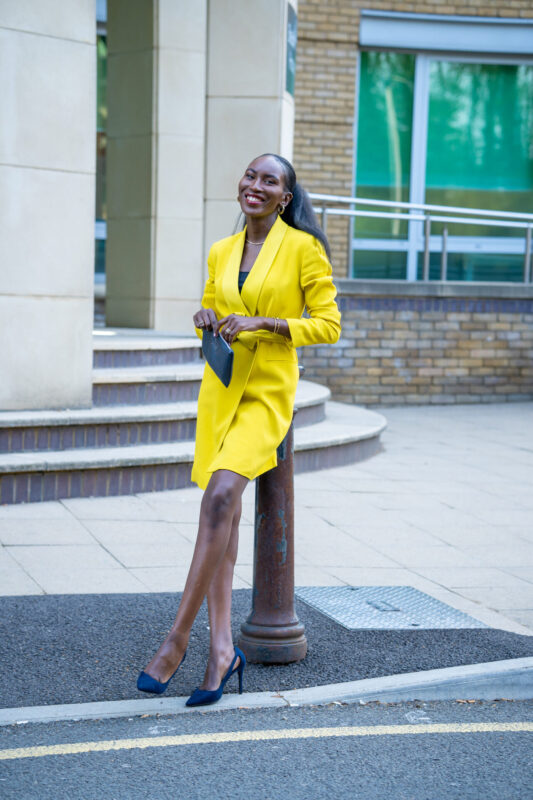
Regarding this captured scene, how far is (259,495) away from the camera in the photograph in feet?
14.3

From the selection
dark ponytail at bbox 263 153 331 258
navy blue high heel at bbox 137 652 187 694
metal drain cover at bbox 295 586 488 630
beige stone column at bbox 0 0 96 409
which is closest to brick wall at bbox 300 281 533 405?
beige stone column at bbox 0 0 96 409

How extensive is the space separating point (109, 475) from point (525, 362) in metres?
8.81

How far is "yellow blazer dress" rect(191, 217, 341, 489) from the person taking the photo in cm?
398

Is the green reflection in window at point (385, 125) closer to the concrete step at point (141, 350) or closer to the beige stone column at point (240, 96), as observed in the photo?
the beige stone column at point (240, 96)

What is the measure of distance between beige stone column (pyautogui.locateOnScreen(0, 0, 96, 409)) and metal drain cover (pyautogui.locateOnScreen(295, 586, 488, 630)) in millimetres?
3349

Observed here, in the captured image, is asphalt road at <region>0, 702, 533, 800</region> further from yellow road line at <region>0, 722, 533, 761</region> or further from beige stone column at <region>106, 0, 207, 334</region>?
beige stone column at <region>106, 0, 207, 334</region>

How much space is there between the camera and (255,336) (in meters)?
4.00

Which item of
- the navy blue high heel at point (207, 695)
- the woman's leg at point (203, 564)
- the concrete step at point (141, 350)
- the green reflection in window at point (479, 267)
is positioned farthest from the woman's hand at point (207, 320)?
the green reflection in window at point (479, 267)

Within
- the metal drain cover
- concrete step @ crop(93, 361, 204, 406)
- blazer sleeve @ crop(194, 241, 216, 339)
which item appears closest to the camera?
blazer sleeve @ crop(194, 241, 216, 339)

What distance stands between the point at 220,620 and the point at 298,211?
5.04ft

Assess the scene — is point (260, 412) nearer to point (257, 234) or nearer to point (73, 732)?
point (257, 234)

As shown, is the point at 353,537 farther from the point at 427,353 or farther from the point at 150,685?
the point at 427,353

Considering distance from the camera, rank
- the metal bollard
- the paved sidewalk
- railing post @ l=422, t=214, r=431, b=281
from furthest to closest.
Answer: railing post @ l=422, t=214, r=431, b=281
the paved sidewalk
the metal bollard

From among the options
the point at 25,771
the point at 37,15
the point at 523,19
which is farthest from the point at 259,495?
the point at 523,19
